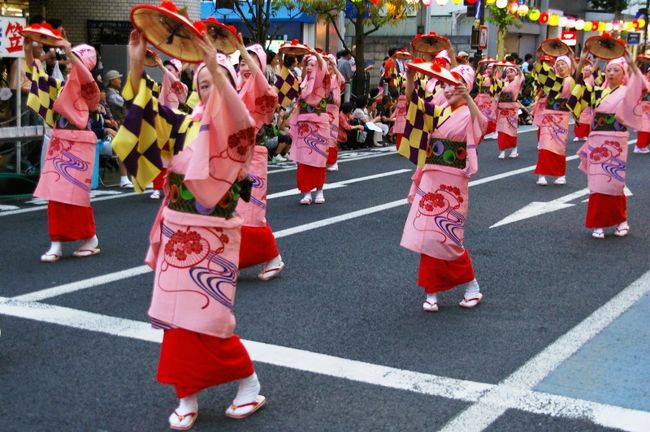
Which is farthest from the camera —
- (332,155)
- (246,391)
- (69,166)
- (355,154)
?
(355,154)

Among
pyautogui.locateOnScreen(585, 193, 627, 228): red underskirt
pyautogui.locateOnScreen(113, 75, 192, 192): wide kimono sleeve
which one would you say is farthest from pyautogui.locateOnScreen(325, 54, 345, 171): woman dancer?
pyautogui.locateOnScreen(113, 75, 192, 192): wide kimono sleeve

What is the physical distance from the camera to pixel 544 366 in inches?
196

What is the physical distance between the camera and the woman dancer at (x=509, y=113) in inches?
622

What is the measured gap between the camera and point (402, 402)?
4.41 meters

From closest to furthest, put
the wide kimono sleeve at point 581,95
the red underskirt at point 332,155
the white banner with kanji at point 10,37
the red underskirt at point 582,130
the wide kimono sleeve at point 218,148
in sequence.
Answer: the wide kimono sleeve at point 218,148, the wide kimono sleeve at point 581,95, the white banner with kanji at point 10,37, the red underskirt at point 332,155, the red underskirt at point 582,130

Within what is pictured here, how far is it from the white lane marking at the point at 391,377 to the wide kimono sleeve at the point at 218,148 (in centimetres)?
134

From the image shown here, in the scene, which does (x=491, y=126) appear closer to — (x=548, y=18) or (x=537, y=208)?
(x=537, y=208)

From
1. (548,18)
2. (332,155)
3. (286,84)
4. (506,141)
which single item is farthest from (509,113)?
(548,18)

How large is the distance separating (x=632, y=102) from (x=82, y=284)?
5054mm

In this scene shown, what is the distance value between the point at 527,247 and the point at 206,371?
4943 mm

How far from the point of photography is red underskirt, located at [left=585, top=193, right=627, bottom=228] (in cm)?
870

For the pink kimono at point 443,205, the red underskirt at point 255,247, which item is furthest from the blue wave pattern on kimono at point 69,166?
the pink kimono at point 443,205

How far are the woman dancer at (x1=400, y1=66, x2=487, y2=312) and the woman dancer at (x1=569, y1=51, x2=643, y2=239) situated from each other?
2731 millimetres

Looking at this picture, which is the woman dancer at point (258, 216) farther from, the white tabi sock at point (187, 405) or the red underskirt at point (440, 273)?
the white tabi sock at point (187, 405)
